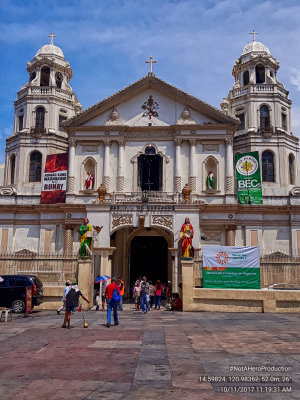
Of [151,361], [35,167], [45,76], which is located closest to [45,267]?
[151,361]

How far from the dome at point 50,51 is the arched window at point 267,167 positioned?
2019 centimetres

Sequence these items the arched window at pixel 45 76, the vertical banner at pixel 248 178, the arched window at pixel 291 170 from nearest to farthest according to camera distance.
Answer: the vertical banner at pixel 248 178
the arched window at pixel 291 170
the arched window at pixel 45 76

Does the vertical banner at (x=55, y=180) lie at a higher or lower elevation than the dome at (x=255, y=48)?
lower

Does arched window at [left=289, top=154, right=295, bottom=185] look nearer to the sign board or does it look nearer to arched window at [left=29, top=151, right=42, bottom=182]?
arched window at [left=29, top=151, right=42, bottom=182]

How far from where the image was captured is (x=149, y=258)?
30.6m

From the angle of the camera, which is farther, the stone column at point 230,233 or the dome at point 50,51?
the dome at point 50,51

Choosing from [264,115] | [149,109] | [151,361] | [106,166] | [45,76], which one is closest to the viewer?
[151,361]

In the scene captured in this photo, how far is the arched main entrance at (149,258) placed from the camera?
30.2m

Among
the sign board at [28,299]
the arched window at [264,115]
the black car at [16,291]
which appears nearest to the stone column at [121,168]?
the arched window at [264,115]

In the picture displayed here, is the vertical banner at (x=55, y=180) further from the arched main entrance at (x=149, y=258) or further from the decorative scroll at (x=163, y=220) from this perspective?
the decorative scroll at (x=163, y=220)

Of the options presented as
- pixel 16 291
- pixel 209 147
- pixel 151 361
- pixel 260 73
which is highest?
pixel 260 73

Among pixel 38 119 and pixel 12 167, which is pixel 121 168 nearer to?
pixel 38 119

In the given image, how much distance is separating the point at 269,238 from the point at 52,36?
86.1 ft

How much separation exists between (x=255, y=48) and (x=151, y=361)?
3407cm
